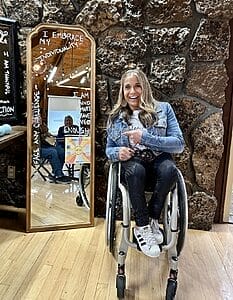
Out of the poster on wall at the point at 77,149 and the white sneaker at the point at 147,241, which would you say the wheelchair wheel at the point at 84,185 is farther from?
the white sneaker at the point at 147,241

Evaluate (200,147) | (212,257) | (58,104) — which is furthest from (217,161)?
(58,104)

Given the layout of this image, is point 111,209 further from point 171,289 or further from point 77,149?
point 77,149

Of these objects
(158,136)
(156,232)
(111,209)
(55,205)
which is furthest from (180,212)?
(55,205)

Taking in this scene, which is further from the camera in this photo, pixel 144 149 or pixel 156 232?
pixel 144 149

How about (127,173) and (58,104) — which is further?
(58,104)

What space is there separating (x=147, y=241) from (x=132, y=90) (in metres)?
0.87

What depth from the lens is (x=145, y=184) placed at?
2137mm

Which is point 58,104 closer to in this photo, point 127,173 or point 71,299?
point 127,173

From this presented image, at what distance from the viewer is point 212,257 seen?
8.23 ft

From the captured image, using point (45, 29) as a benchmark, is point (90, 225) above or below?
below

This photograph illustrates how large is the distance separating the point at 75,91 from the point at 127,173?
0.98 m

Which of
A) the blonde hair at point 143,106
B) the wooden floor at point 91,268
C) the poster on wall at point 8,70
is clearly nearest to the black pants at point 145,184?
the blonde hair at point 143,106

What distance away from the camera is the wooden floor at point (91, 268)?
206cm

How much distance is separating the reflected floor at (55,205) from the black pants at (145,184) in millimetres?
869
